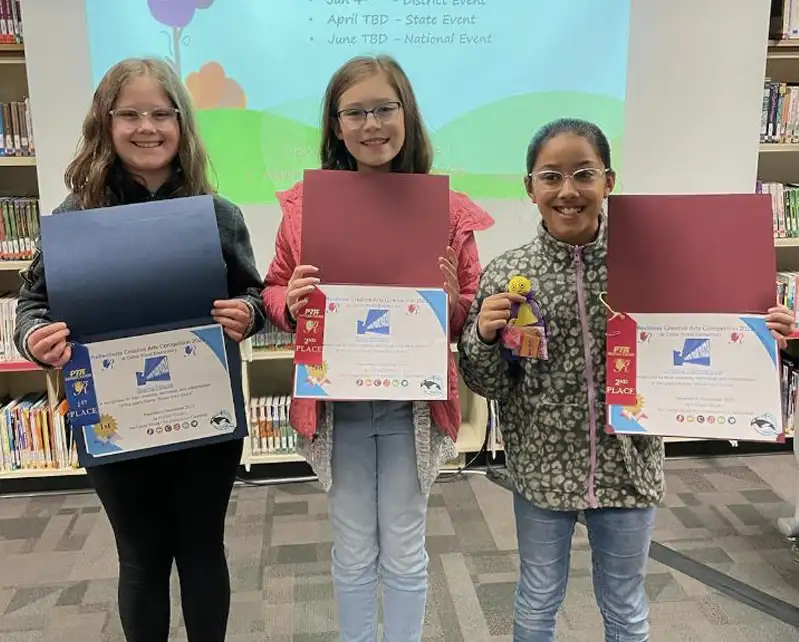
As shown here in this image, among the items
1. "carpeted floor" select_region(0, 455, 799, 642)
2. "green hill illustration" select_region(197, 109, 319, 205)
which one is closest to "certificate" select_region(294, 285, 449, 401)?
"carpeted floor" select_region(0, 455, 799, 642)

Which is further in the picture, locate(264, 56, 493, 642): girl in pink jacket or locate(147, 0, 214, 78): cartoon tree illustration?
locate(147, 0, 214, 78): cartoon tree illustration

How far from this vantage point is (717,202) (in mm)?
1314

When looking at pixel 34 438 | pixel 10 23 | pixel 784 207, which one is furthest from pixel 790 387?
pixel 10 23

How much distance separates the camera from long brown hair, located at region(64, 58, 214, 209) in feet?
4.46

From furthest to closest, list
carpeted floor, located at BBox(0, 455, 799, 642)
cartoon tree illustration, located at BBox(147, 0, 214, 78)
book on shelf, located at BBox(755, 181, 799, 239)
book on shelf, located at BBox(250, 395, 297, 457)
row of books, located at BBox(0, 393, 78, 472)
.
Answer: book on shelf, located at BBox(755, 181, 799, 239)
book on shelf, located at BBox(250, 395, 297, 457)
row of books, located at BBox(0, 393, 78, 472)
cartoon tree illustration, located at BBox(147, 0, 214, 78)
carpeted floor, located at BBox(0, 455, 799, 642)

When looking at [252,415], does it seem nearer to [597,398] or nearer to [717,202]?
[597,398]

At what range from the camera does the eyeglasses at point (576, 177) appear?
1.30 metres

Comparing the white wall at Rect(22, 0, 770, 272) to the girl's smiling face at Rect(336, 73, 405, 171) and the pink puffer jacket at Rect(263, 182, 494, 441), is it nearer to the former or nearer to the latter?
the pink puffer jacket at Rect(263, 182, 494, 441)

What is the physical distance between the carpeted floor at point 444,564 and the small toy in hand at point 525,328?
1.10 metres

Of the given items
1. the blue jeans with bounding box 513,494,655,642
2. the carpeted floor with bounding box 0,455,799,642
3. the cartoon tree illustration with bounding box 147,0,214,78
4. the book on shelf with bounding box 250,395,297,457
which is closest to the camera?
the blue jeans with bounding box 513,494,655,642

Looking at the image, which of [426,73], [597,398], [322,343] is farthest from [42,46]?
[597,398]

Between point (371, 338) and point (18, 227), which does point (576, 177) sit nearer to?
point (371, 338)

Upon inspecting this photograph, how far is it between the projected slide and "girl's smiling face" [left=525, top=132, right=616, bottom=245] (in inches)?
66.4

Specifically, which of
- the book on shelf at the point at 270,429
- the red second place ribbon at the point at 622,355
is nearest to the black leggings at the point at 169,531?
the red second place ribbon at the point at 622,355
